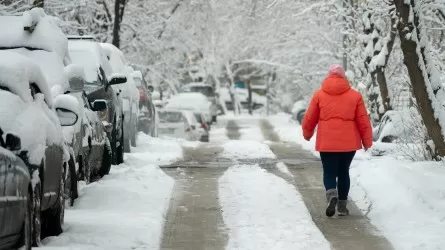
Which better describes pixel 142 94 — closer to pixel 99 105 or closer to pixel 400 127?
pixel 400 127

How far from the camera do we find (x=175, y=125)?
31688 mm

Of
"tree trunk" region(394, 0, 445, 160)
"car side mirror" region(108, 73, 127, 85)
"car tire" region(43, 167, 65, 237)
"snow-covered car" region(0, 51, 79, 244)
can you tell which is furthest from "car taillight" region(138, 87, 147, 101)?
"car tire" region(43, 167, 65, 237)

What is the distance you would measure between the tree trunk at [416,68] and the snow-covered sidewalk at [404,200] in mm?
505

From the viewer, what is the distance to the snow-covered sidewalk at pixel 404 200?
31.6 ft

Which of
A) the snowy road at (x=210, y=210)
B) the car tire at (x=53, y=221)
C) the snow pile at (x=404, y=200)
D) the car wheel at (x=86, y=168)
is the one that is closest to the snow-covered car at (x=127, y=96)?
the snowy road at (x=210, y=210)

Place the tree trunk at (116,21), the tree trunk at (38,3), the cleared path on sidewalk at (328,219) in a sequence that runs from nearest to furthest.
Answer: the cleared path on sidewalk at (328,219) < the tree trunk at (38,3) < the tree trunk at (116,21)

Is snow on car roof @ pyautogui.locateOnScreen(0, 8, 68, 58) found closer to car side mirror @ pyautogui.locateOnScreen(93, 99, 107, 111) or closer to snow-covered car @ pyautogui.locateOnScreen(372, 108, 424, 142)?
car side mirror @ pyautogui.locateOnScreen(93, 99, 107, 111)

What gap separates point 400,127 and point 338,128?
8.22m

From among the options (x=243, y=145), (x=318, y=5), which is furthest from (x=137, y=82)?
(x=318, y=5)

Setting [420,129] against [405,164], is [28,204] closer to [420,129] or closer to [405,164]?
[405,164]

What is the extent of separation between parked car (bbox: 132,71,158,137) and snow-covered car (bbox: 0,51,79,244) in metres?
14.0

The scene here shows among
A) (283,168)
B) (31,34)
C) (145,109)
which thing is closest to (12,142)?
(31,34)

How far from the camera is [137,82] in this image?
2411 centimetres

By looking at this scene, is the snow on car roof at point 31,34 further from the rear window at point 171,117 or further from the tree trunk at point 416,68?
the rear window at point 171,117
